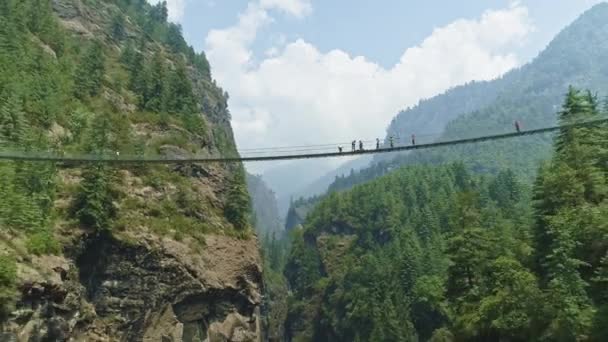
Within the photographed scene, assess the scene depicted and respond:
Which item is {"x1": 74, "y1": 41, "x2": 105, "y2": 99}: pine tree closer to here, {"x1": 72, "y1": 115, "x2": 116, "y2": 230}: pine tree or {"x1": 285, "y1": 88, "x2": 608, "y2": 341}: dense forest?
{"x1": 72, "y1": 115, "x2": 116, "y2": 230}: pine tree

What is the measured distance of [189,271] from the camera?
4822cm

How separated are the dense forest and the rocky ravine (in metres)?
21.4

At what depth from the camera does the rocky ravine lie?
35.7m

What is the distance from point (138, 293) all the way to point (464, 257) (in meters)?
27.5

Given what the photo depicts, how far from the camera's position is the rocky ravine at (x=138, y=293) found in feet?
117

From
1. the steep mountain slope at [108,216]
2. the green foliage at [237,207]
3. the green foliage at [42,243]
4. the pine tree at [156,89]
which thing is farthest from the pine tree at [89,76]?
the green foliage at [42,243]

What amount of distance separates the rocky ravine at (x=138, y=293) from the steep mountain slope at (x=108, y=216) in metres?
0.10

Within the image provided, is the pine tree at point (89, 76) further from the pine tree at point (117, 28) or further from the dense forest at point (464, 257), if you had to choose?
the dense forest at point (464, 257)

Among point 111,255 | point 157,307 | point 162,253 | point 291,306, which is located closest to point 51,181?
point 111,255

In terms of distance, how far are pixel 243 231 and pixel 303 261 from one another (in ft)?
239

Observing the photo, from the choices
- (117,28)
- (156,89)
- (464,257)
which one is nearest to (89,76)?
(156,89)

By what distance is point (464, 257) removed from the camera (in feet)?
139

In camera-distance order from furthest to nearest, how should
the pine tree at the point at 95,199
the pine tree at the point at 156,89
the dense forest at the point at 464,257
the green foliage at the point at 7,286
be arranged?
the pine tree at the point at 156,89
the pine tree at the point at 95,199
the dense forest at the point at 464,257
the green foliage at the point at 7,286

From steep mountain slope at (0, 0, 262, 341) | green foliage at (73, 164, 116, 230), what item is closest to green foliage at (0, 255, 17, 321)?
steep mountain slope at (0, 0, 262, 341)
